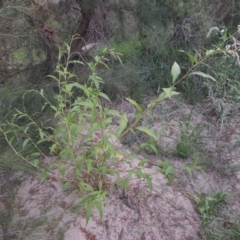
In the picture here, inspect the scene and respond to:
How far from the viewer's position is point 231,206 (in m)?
2.36

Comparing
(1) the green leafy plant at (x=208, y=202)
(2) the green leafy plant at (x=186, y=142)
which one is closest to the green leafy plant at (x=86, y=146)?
(1) the green leafy plant at (x=208, y=202)

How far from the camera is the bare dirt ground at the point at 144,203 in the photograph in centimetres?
202

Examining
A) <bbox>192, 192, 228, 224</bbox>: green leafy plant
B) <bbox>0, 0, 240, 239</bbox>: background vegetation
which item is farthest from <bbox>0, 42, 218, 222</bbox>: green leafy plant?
<bbox>192, 192, 228, 224</bbox>: green leafy plant

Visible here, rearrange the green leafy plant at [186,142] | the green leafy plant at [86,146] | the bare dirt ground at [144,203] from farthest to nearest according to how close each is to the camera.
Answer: the green leafy plant at [186,142] → the bare dirt ground at [144,203] → the green leafy plant at [86,146]

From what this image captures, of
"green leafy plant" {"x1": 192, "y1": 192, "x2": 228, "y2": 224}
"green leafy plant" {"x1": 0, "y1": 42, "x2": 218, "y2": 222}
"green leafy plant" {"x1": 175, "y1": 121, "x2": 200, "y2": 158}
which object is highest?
"green leafy plant" {"x1": 0, "y1": 42, "x2": 218, "y2": 222}

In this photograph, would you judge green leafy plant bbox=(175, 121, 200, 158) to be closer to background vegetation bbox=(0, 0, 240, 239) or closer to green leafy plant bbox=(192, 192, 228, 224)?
background vegetation bbox=(0, 0, 240, 239)

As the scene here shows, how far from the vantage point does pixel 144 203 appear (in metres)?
2.25

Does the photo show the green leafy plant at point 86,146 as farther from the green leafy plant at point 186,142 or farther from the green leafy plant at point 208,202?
the green leafy plant at point 186,142

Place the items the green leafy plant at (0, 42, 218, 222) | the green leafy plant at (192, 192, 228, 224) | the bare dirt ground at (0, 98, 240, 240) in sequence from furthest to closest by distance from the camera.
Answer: the green leafy plant at (192, 192, 228, 224) < the bare dirt ground at (0, 98, 240, 240) < the green leafy plant at (0, 42, 218, 222)

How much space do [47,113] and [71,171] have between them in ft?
1.48

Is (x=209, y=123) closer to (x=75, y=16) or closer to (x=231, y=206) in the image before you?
(x=231, y=206)

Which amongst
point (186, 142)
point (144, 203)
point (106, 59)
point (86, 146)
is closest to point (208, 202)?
point (144, 203)

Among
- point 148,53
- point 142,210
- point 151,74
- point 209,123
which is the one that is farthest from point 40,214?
point 148,53

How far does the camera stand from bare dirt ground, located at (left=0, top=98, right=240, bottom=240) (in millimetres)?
2016
